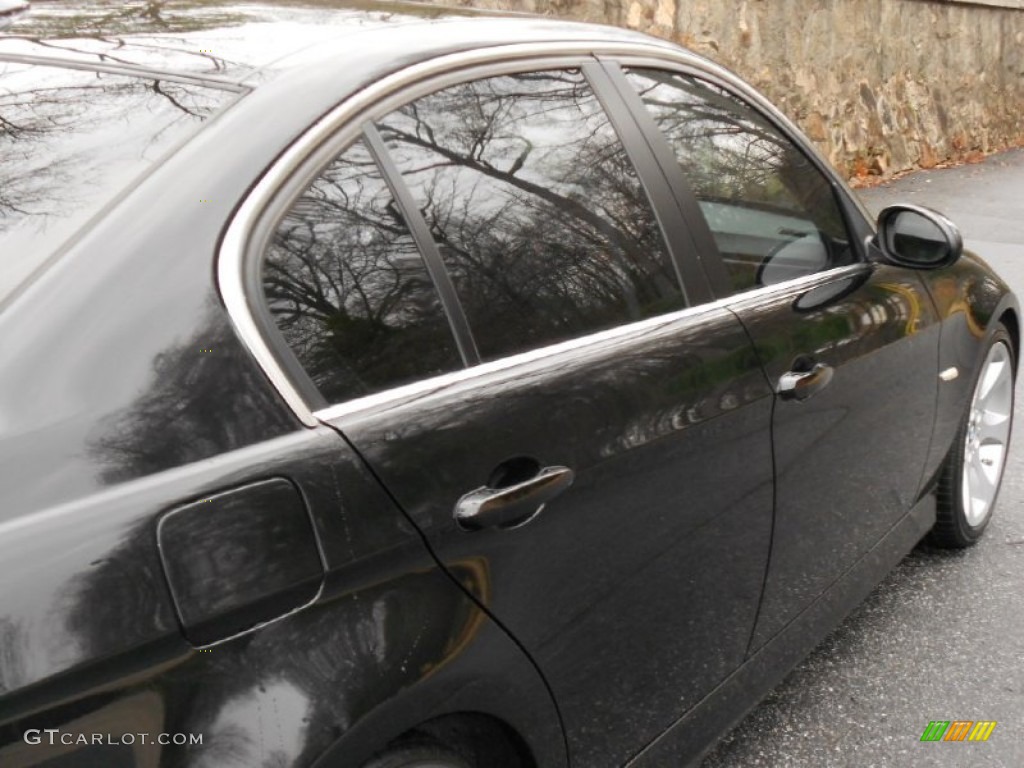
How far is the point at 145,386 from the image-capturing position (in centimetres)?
151

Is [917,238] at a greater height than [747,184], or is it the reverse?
[747,184]

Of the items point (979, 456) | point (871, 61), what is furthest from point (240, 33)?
point (871, 61)

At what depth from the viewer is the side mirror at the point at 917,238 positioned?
3154 millimetres

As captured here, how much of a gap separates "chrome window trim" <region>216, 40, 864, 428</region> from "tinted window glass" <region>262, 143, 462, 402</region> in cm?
2

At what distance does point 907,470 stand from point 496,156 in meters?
1.79

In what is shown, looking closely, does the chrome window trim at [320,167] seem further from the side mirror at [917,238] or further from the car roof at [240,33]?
the side mirror at [917,238]

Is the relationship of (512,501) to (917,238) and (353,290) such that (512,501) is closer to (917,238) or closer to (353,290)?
(353,290)

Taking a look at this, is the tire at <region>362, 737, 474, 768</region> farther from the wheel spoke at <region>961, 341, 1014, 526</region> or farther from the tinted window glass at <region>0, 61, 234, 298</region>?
the wheel spoke at <region>961, 341, 1014, 526</region>

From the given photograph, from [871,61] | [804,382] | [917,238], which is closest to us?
[804,382]

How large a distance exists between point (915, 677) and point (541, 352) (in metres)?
1.92

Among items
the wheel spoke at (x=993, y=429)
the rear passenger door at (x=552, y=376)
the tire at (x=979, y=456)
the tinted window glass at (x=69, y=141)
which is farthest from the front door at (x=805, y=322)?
the tinted window glass at (x=69, y=141)

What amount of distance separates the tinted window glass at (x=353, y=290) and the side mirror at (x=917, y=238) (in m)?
1.73

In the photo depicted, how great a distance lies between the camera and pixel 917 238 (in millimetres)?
3197

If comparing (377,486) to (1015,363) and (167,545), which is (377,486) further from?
(1015,363)
